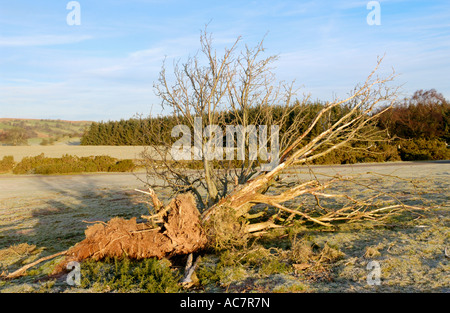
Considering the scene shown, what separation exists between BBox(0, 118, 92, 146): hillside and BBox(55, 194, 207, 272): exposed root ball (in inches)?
1310

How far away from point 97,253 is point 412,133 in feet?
75.7

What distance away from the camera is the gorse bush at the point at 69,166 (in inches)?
712

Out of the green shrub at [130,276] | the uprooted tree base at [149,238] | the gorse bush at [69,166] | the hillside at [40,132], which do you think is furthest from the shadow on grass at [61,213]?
the hillside at [40,132]

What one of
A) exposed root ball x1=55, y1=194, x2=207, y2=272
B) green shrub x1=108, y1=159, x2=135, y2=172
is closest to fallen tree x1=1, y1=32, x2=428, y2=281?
exposed root ball x1=55, y1=194, x2=207, y2=272

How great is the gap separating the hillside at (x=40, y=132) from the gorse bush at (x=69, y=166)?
57.0 feet

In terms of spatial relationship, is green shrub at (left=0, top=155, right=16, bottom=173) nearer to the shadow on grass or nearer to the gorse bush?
the gorse bush

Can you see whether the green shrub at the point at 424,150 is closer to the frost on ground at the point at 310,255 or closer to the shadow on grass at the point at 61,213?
the frost on ground at the point at 310,255

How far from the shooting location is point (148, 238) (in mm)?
5504

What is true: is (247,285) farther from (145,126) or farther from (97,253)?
(145,126)

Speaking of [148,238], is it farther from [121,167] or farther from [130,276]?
[121,167]

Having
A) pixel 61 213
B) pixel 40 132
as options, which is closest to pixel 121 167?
pixel 61 213

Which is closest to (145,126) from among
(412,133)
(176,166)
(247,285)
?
(176,166)

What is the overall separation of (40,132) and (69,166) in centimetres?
3697
